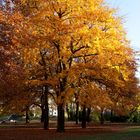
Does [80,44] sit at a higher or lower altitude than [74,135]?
higher

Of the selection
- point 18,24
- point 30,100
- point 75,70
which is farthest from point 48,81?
point 18,24

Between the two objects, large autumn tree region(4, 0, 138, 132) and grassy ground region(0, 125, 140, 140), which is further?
large autumn tree region(4, 0, 138, 132)

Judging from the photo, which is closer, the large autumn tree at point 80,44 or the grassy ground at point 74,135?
the grassy ground at point 74,135

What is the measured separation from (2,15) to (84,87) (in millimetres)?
15066

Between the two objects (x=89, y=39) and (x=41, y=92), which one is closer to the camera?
(x=89, y=39)

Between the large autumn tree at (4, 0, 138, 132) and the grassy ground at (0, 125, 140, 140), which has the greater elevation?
the large autumn tree at (4, 0, 138, 132)

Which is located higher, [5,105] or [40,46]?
[40,46]

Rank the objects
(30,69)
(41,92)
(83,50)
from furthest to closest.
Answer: (41,92), (30,69), (83,50)

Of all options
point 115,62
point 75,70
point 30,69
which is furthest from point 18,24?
point 30,69

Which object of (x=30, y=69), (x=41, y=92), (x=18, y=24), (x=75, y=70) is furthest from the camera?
(x=41, y=92)

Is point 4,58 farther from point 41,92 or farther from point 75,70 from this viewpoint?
point 41,92

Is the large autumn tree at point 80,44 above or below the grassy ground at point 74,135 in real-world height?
above

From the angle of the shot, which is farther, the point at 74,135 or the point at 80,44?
the point at 80,44

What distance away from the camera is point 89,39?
38.1 m
